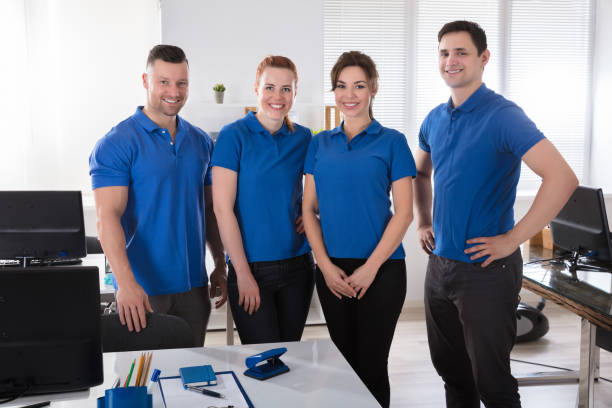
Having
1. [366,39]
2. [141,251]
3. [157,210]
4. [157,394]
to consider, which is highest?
[366,39]

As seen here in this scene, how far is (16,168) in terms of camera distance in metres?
4.37

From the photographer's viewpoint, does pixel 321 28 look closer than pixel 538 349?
No

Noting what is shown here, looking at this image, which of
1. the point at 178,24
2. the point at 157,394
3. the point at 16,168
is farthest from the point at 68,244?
the point at 178,24

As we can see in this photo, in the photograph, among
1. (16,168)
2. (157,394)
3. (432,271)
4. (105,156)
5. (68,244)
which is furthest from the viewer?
(16,168)

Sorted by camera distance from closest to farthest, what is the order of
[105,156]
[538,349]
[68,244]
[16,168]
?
[105,156], [68,244], [538,349], [16,168]

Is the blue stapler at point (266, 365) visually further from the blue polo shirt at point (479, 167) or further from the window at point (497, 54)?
the window at point (497, 54)

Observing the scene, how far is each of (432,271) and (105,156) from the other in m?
1.36

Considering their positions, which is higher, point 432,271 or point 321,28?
point 321,28

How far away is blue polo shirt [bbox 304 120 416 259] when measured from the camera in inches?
82.7

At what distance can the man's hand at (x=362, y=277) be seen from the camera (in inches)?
82.0

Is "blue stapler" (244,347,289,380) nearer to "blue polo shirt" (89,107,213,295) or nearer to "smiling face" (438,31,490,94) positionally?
"blue polo shirt" (89,107,213,295)

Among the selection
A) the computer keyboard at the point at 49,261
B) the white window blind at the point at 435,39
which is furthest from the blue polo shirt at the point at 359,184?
the white window blind at the point at 435,39

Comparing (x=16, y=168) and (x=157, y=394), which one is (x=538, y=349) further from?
(x=16, y=168)

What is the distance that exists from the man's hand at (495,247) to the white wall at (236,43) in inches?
109
